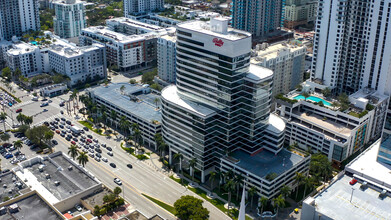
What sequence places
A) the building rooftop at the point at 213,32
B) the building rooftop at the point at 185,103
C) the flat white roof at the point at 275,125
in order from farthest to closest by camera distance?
1. the flat white roof at the point at 275,125
2. the building rooftop at the point at 185,103
3. the building rooftop at the point at 213,32

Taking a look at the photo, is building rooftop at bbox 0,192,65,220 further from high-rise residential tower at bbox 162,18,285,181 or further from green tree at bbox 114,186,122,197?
high-rise residential tower at bbox 162,18,285,181

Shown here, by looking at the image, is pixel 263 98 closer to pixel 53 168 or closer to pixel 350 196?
pixel 350 196

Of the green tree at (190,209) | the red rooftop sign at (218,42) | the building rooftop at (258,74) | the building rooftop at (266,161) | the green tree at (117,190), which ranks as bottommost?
the green tree at (190,209)

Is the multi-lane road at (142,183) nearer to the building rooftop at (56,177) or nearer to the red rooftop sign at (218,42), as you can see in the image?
the building rooftop at (56,177)

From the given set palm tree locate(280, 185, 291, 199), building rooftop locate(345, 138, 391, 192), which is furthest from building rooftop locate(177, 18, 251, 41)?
building rooftop locate(345, 138, 391, 192)

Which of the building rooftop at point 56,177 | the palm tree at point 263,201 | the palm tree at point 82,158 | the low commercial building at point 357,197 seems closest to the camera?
the low commercial building at point 357,197

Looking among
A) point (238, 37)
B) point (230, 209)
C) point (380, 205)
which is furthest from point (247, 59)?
point (380, 205)

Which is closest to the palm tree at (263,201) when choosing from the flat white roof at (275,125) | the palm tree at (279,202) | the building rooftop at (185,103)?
the palm tree at (279,202)
